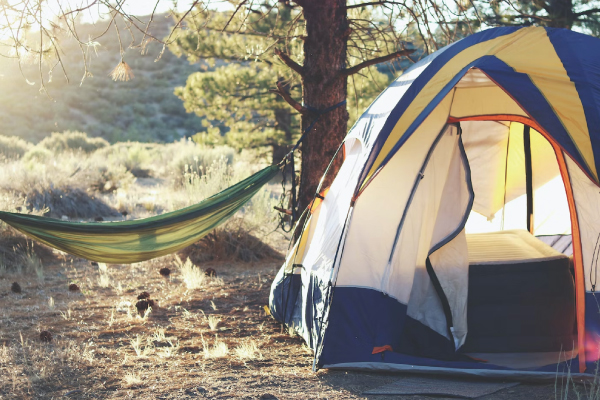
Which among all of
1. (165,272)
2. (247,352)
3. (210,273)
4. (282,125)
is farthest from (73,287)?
(282,125)

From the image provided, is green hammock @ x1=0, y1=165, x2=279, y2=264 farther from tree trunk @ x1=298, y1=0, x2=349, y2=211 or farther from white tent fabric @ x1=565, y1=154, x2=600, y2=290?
white tent fabric @ x1=565, y1=154, x2=600, y2=290

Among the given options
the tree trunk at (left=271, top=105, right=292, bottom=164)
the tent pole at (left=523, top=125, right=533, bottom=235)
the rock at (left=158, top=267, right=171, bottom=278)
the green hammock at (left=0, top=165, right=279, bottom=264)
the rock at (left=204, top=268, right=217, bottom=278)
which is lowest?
the rock at (left=204, top=268, right=217, bottom=278)

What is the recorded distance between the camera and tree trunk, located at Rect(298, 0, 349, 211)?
186 inches

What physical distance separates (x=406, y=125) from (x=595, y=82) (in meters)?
0.98

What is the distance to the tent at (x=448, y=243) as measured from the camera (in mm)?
3080

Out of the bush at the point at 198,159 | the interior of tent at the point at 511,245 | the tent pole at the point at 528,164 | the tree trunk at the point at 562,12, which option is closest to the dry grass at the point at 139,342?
the interior of tent at the point at 511,245

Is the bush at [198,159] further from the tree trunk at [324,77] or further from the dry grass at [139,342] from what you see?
the tree trunk at [324,77]

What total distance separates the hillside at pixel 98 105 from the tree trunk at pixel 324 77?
20.0m

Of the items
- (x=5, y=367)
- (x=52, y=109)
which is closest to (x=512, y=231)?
(x=5, y=367)

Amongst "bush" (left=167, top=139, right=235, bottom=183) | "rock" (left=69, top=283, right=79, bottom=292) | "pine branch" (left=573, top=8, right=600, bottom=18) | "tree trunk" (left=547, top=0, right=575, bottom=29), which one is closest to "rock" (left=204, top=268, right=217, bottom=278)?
"rock" (left=69, top=283, right=79, bottom=292)

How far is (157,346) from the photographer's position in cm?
374

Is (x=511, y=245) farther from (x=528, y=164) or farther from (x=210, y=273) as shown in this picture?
(x=210, y=273)

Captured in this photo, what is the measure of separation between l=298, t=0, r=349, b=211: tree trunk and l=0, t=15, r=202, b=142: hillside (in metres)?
20.0

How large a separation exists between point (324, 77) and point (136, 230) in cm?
191
